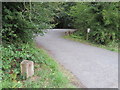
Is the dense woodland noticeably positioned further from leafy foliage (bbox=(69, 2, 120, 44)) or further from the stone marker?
the stone marker

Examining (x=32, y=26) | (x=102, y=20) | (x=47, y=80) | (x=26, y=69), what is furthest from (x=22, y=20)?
(x=102, y=20)

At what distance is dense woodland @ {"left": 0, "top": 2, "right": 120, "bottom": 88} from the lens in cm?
360

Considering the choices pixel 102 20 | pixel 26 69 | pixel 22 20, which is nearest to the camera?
pixel 26 69

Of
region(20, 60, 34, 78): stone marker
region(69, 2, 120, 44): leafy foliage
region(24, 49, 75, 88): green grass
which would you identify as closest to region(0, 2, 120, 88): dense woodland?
region(69, 2, 120, 44): leafy foliage

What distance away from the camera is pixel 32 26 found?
464 centimetres

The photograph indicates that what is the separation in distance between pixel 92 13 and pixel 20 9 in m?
6.00

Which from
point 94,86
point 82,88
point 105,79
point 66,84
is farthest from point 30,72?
point 105,79

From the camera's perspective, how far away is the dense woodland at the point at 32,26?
3597mm

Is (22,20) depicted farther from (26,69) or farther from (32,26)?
(26,69)

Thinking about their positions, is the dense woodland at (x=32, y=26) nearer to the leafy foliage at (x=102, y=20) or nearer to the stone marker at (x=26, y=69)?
the leafy foliage at (x=102, y=20)

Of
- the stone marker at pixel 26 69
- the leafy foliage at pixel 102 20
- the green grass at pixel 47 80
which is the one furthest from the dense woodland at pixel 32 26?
the green grass at pixel 47 80

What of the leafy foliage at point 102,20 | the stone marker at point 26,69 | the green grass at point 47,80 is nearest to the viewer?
the green grass at point 47,80

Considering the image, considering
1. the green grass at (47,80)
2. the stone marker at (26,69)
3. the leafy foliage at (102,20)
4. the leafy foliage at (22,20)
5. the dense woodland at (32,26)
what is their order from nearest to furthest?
the green grass at (47,80) → the stone marker at (26,69) → the dense woodland at (32,26) → the leafy foliage at (22,20) → the leafy foliage at (102,20)

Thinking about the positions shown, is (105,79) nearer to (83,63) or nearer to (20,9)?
(83,63)
